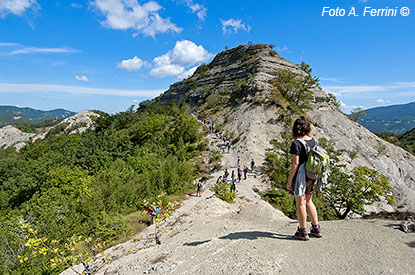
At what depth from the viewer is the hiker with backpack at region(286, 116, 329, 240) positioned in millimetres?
4012

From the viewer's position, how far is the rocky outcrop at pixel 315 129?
2775cm

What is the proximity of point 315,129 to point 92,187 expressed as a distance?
31.7m

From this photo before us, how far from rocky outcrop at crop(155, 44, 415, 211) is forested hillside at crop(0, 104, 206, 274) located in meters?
7.88

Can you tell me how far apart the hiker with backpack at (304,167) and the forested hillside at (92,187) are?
4.49 metres

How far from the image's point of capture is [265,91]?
3831 cm

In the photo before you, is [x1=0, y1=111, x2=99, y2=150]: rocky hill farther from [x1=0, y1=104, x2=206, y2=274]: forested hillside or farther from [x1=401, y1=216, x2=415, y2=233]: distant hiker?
[x1=401, y1=216, x2=415, y2=233]: distant hiker

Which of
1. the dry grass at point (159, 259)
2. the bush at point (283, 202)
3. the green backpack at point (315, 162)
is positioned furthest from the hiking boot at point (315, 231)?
the bush at point (283, 202)

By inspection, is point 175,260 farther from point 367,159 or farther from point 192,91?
point 192,91

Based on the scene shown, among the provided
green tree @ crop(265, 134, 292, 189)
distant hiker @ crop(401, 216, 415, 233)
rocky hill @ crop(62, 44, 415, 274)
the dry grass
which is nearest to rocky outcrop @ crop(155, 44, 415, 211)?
rocky hill @ crop(62, 44, 415, 274)

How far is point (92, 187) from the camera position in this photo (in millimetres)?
17391

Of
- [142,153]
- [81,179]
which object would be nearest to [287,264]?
[81,179]

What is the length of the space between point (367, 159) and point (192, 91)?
4430 cm

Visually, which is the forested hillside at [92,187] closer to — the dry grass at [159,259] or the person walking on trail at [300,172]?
the dry grass at [159,259]

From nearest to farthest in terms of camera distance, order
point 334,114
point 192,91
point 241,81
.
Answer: point 334,114
point 241,81
point 192,91
